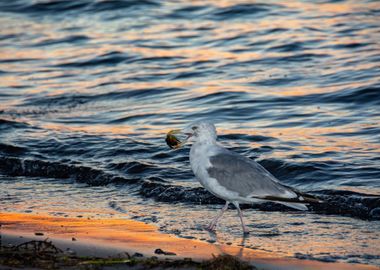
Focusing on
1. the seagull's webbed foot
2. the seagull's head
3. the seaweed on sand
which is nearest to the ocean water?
the seagull's webbed foot

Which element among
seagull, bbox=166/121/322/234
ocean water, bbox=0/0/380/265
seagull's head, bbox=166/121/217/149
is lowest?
ocean water, bbox=0/0/380/265

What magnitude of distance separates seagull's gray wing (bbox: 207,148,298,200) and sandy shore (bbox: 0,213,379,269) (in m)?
0.70

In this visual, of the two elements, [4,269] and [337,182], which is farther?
[337,182]

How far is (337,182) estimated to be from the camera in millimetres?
9836

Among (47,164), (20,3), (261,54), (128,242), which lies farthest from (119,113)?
(20,3)

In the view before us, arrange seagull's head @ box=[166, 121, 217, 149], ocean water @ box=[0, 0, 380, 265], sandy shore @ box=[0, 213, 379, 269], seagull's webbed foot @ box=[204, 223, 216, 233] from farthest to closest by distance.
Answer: ocean water @ box=[0, 0, 380, 265]
seagull's head @ box=[166, 121, 217, 149]
seagull's webbed foot @ box=[204, 223, 216, 233]
sandy shore @ box=[0, 213, 379, 269]

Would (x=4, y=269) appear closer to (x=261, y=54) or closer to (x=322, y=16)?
(x=261, y=54)

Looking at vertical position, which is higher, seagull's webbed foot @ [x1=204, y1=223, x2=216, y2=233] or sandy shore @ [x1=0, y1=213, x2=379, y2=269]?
sandy shore @ [x1=0, y1=213, x2=379, y2=269]

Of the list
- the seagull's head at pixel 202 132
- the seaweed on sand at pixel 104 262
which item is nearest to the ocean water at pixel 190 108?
the seagull's head at pixel 202 132

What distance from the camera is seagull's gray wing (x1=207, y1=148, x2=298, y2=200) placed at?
786 cm

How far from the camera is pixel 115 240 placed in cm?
736

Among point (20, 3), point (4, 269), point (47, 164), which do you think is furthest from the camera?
point (20, 3)

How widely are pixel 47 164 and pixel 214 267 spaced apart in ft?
18.0

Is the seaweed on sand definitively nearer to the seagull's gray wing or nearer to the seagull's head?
the seagull's gray wing
